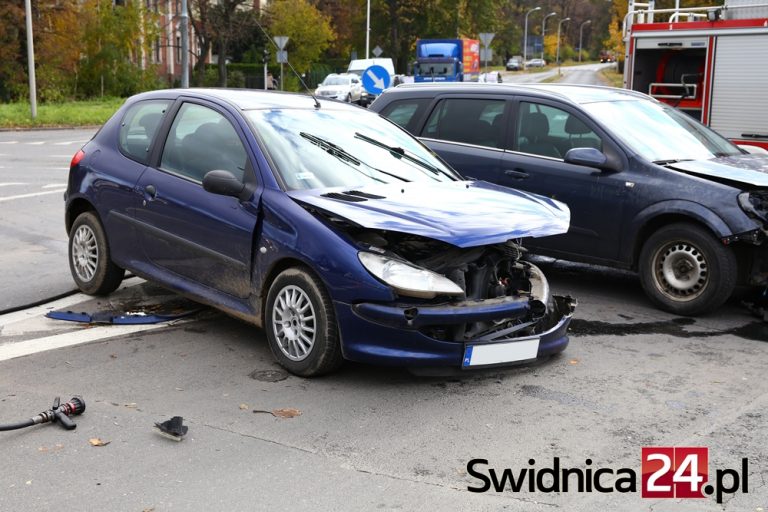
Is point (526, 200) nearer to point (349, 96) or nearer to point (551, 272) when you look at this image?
point (551, 272)

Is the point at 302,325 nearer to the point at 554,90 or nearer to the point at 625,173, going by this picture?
the point at 625,173

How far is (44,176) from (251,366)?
470 inches

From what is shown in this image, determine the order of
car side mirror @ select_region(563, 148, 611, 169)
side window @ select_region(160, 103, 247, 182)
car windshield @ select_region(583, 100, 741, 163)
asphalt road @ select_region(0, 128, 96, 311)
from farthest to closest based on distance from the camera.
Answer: asphalt road @ select_region(0, 128, 96, 311) → car windshield @ select_region(583, 100, 741, 163) → car side mirror @ select_region(563, 148, 611, 169) → side window @ select_region(160, 103, 247, 182)

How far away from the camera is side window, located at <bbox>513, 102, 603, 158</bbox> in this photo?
8102 millimetres

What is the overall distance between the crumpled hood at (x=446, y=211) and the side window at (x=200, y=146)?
0.68m

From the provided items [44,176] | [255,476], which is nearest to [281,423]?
[255,476]

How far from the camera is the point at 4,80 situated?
143 feet

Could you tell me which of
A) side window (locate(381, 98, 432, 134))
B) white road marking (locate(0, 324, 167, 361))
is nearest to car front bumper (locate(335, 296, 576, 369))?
white road marking (locate(0, 324, 167, 361))

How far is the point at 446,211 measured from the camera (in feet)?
18.4

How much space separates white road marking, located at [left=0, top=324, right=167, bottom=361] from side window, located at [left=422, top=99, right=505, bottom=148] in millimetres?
3575

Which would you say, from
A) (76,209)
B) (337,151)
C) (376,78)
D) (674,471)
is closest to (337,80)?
(376,78)

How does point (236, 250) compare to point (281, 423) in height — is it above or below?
above

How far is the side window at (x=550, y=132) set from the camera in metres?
8.10

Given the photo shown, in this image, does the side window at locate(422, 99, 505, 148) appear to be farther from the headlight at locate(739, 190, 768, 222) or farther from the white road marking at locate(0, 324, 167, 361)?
the white road marking at locate(0, 324, 167, 361)
